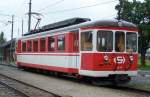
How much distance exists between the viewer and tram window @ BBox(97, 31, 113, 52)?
2011cm

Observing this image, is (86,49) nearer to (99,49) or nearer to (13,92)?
(99,49)

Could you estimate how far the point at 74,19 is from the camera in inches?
914

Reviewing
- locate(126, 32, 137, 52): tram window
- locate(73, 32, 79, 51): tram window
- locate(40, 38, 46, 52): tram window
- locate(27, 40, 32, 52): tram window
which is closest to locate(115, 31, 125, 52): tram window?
locate(126, 32, 137, 52): tram window

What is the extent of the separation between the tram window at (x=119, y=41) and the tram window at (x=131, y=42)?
256 mm

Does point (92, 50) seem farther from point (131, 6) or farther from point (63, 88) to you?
point (131, 6)

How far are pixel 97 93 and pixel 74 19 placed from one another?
21.5 ft

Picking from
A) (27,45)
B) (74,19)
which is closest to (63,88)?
(74,19)

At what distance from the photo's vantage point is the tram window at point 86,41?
20344mm

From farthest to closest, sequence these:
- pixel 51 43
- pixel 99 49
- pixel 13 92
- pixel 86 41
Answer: pixel 51 43, pixel 86 41, pixel 99 49, pixel 13 92

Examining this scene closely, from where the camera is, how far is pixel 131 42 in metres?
21.2

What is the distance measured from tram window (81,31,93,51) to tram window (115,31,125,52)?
1202 millimetres

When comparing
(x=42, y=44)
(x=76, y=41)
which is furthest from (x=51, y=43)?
(x=76, y=41)

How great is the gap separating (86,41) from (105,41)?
889 millimetres

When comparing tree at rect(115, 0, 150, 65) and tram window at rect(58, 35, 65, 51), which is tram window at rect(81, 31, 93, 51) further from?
tree at rect(115, 0, 150, 65)
